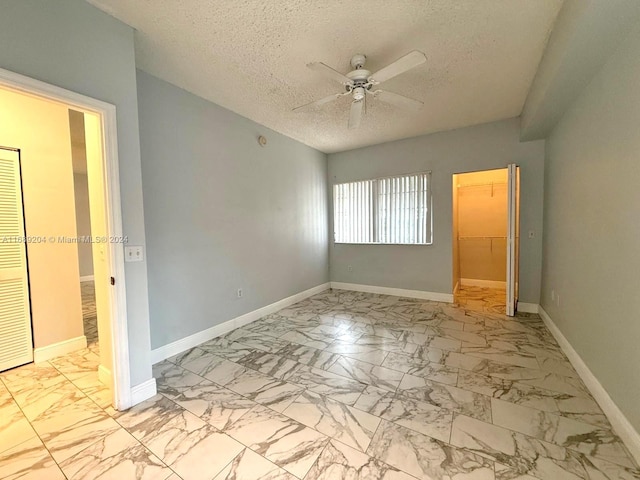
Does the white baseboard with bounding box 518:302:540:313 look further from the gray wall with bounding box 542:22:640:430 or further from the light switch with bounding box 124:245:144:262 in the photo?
A: the light switch with bounding box 124:245:144:262

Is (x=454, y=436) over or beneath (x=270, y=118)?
beneath

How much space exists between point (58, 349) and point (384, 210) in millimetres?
4856

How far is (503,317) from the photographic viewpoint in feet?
11.6

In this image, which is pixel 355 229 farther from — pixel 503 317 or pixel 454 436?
pixel 454 436

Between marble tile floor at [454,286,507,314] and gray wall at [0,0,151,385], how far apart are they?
4292mm

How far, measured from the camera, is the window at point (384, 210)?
4441 mm

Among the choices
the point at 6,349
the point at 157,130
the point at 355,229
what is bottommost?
the point at 6,349

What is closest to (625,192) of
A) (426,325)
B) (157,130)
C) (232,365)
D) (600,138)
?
(600,138)

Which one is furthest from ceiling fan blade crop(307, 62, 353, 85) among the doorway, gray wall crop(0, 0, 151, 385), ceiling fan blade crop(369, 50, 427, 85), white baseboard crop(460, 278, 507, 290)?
white baseboard crop(460, 278, 507, 290)

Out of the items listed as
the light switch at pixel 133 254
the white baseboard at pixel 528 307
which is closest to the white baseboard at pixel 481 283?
the white baseboard at pixel 528 307

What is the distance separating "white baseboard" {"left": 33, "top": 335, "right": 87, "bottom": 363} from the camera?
8.41ft

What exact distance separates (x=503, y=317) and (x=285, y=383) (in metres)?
3.17

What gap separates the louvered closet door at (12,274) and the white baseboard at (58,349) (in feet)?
0.18

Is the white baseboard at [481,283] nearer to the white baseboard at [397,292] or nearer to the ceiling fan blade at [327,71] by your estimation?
the white baseboard at [397,292]
